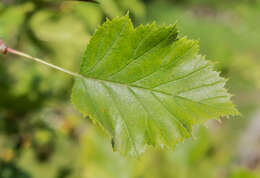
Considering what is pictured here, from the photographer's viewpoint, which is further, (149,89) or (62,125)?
(62,125)

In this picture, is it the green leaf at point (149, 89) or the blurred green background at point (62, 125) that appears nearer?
the green leaf at point (149, 89)

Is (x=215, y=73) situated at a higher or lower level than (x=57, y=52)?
lower

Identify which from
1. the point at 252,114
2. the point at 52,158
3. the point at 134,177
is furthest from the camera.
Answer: the point at 252,114

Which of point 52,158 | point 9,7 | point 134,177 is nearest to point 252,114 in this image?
point 134,177

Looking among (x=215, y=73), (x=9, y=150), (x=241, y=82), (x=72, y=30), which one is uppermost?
(x=241, y=82)

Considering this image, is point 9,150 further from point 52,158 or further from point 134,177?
point 134,177

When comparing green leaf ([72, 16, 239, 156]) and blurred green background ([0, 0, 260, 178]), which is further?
blurred green background ([0, 0, 260, 178])

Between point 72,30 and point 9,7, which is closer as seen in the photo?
point 9,7

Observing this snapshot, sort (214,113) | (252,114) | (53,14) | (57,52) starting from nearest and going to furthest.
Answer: (214,113), (53,14), (57,52), (252,114)
